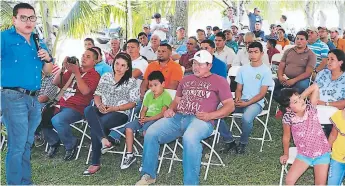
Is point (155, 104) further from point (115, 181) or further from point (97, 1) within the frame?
point (97, 1)

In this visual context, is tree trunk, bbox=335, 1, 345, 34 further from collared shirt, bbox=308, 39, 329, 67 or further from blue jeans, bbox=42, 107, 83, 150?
blue jeans, bbox=42, 107, 83, 150

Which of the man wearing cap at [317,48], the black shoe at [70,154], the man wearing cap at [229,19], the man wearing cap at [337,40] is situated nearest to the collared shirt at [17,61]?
the black shoe at [70,154]

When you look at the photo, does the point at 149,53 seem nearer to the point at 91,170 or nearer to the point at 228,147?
the point at 228,147

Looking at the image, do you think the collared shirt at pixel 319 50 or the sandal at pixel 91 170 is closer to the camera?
the sandal at pixel 91 170

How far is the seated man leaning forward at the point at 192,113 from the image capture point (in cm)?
423

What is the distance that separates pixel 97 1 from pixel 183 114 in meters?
7.31

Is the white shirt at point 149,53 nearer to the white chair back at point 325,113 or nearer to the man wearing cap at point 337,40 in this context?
the man wearing cap at point 337,40

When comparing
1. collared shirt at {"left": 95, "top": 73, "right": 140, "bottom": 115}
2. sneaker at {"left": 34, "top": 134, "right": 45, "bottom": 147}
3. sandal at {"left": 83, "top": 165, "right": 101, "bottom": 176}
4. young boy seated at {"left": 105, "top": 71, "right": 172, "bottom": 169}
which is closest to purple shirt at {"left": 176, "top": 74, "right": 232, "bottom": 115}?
young boy seated at {"left": 105, "top": 71, "right": 172, "bottom": 169}

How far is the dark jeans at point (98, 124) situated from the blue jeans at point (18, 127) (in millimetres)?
883

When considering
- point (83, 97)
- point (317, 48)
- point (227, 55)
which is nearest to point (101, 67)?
point (83, 97)

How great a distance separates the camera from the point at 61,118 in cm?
507

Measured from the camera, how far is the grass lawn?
14.6 ft

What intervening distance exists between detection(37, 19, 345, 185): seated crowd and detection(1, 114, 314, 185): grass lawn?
0.14m

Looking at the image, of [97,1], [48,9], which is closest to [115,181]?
[48,9]
